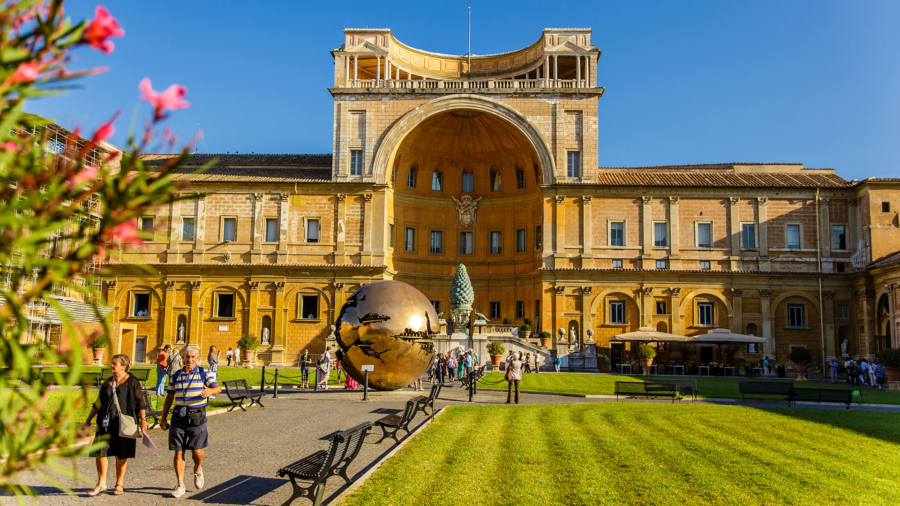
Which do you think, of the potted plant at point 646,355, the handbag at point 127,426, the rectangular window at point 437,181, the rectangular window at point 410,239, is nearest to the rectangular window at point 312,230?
the rectangular window at point 410,239

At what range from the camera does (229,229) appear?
1718 inches

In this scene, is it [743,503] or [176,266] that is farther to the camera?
[176,266]

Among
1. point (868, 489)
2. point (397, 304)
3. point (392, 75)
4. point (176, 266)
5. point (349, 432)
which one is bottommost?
point (868, 489)

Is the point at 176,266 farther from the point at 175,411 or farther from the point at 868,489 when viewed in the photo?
the point at 868,489

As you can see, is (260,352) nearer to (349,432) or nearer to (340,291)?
(340,291)

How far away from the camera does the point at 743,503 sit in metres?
8.66

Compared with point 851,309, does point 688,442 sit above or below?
below

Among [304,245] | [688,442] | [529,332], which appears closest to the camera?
[688,442]

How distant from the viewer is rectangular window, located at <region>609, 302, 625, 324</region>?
140 ft

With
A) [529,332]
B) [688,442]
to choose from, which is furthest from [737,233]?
[688,442]

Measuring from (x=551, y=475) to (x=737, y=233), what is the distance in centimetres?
3663

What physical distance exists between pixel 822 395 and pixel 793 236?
24.4 metres

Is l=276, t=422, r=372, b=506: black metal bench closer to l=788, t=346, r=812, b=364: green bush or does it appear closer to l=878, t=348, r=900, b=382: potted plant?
l=878, t=348, r=900, b=382: potted plant

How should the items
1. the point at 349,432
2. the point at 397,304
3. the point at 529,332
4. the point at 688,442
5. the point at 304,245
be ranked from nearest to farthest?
the point at 349,432 → the point at 688,442 → the point at 397,304 → the point at 529,332 → the point at 304,245
